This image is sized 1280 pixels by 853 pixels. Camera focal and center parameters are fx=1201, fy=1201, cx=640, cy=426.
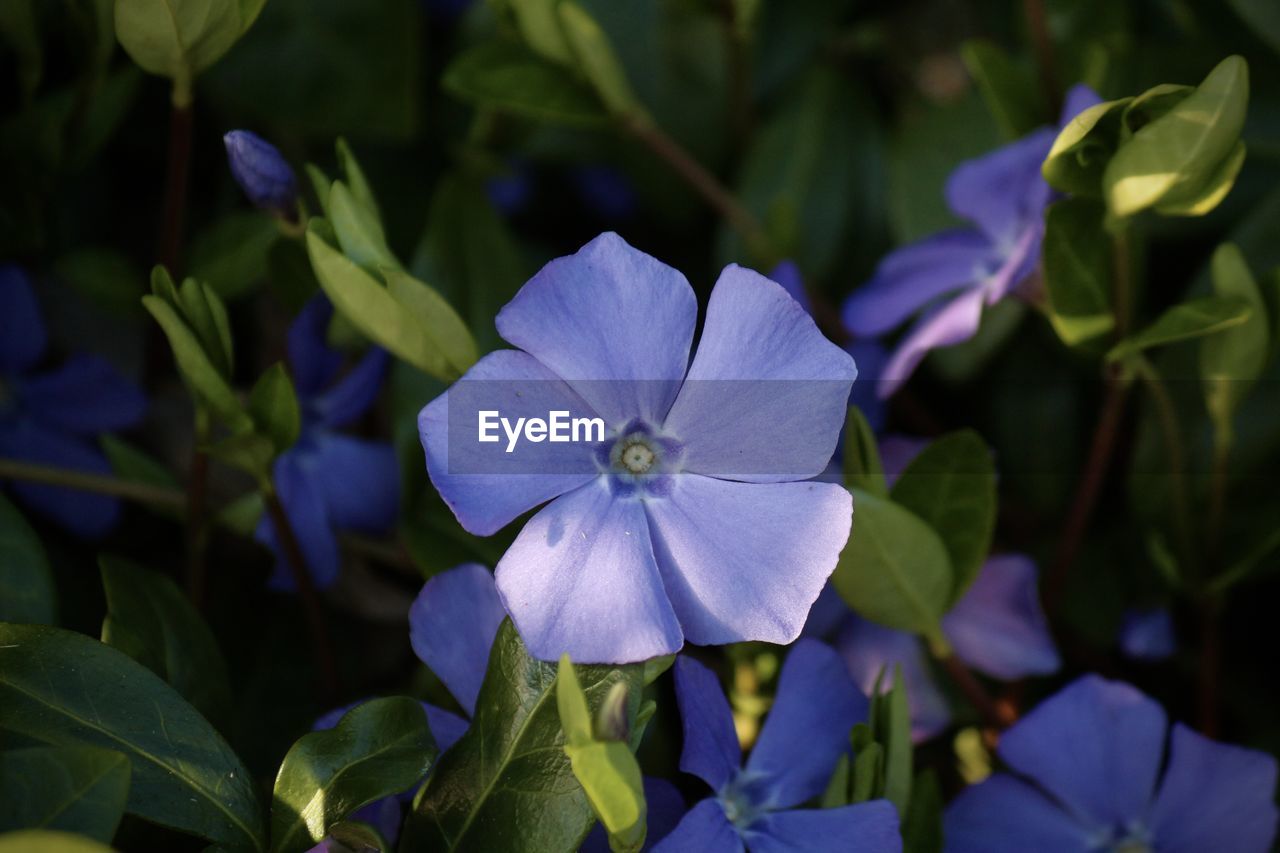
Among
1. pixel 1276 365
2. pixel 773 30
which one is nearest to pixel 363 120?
pixel 773 30

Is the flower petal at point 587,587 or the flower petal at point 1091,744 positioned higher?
the flower petal at point 587,587

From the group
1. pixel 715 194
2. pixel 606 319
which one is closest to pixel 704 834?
pixel 606 319

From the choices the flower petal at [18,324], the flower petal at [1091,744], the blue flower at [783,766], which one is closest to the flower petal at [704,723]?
the blue flower at [783,766]

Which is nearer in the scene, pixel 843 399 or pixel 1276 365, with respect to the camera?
pixel 843 399

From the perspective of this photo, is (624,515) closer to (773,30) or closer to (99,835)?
(99,835)

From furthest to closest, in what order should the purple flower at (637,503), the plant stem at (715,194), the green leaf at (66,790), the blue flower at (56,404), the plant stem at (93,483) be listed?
the plant stem at (715,194), the blue flower at (56,404), the plant stem at (93,483), the purple flower at (637,503), the green leaf at (66,790)

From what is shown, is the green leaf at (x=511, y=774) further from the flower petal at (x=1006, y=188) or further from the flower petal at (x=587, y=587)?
the flower petal at (x=1006, y=188)

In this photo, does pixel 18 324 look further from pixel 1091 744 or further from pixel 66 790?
pixel 1091 744

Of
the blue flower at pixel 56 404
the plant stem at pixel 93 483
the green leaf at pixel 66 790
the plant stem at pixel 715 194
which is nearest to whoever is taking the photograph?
the green leaf at pixel 66 790
